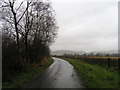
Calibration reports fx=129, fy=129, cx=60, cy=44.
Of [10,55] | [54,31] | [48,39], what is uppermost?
[54,31]

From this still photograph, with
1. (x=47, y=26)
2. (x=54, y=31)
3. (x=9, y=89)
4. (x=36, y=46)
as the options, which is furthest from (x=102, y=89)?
(x=54, y=31)

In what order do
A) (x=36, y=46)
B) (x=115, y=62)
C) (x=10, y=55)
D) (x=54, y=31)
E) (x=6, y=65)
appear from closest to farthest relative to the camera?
(x=6, y=65) < (x=10, y=55) < (x=115, y=62) < (x=36, y=46) < (x=54, y=31)

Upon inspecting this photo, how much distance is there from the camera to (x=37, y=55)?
21594mm

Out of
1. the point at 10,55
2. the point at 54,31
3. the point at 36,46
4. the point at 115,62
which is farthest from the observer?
the point at 54,31

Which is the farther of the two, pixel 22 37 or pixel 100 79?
pixel 22 37

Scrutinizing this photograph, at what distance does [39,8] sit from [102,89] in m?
13.1

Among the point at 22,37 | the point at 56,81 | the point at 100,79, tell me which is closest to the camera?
the point at 56,81

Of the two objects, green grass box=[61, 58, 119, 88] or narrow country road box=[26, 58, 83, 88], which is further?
narrow country road box=[26, 58, 83, 88]

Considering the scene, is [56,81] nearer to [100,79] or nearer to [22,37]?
[100,79]

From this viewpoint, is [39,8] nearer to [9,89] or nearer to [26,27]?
[26,27]

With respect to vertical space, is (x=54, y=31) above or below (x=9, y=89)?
above

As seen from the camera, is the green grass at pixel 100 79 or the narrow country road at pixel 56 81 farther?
the narrow country road at pixel 56 81

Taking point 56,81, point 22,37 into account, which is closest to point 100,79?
point 56,81

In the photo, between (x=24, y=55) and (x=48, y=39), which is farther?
(x=48, y=39)
